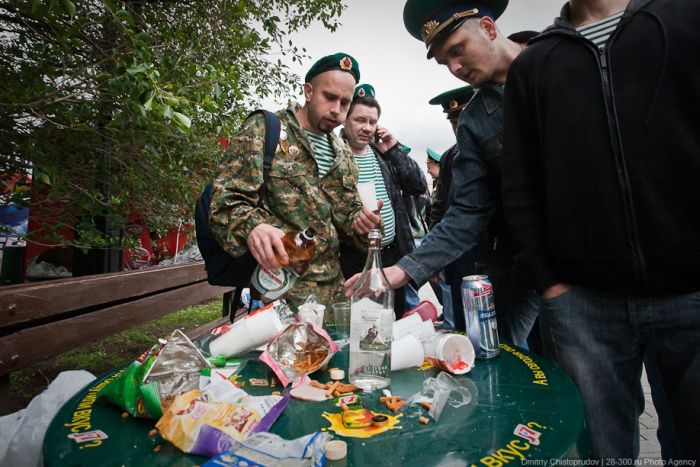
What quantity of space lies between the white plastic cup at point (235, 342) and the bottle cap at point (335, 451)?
69cm

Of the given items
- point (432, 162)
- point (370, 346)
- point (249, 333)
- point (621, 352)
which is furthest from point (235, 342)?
point (432, 162)

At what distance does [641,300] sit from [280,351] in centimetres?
115

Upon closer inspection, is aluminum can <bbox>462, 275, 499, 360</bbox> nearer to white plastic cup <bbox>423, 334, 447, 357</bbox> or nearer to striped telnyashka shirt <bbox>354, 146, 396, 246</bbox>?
white plastic cup <bbox>423, 334, 447, 357</bbox>

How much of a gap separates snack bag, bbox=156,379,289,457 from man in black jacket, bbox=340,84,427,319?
7.61 ft

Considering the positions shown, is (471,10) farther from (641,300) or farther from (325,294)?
(325,294)

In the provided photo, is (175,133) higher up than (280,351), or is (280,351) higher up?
(175,133)

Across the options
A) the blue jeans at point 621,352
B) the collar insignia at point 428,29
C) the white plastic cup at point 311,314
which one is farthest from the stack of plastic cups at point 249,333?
the collar insignia at point 428,29

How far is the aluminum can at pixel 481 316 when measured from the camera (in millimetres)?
1366

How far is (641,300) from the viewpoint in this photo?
121 cm

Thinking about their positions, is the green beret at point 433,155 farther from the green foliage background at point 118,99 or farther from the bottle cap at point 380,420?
the bottle cap at point 380,420

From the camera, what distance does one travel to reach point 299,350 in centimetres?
130

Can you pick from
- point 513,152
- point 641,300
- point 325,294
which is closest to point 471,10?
point 513,152

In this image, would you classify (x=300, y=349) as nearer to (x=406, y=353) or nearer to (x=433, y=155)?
(x=406, y=353)

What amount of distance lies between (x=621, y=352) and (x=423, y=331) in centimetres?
63
